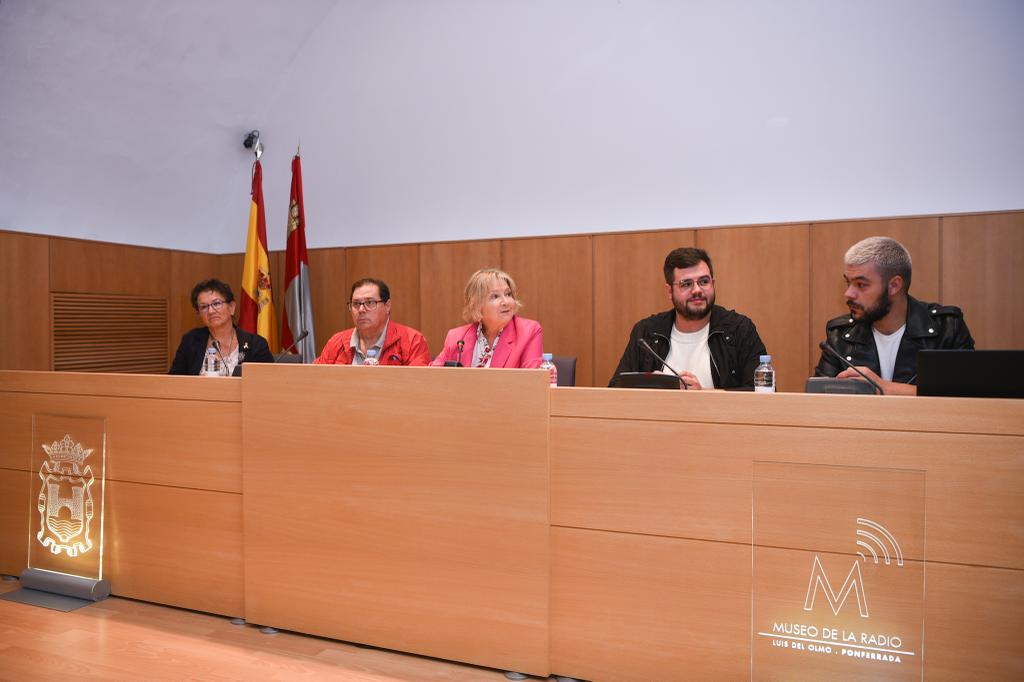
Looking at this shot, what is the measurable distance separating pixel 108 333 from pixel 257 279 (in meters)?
1.11

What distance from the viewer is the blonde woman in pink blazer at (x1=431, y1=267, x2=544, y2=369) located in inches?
116

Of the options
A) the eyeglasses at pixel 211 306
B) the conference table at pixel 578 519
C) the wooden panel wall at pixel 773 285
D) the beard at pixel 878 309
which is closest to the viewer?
the conference table at pixel 578 519

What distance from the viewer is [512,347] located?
117 inches

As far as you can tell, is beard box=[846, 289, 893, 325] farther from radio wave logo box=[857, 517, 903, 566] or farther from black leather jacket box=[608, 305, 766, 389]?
radio wave logo box=[857, 517, 903, 566]

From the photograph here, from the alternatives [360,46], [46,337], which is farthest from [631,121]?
[46,337]

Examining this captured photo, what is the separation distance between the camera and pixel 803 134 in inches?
149

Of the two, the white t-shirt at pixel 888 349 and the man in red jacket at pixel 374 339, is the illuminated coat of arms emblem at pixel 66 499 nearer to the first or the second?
the man in red jacket at pixel 374 339

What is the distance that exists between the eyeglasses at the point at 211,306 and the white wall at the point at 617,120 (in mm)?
1636

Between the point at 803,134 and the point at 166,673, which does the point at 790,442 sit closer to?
the point at 166,673

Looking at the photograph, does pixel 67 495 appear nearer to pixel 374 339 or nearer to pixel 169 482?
pixel 169 482

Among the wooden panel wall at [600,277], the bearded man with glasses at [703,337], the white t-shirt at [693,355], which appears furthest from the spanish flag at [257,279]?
the white t-shirt at [693,355]

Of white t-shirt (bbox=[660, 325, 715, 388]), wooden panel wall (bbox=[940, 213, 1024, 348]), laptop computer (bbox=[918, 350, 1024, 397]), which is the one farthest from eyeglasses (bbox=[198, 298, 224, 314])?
wooden panel wall (bbox=[940, 213, 1024, 348])

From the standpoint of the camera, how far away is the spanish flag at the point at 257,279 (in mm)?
4730

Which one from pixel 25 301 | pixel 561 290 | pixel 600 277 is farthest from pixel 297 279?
pixel 600 277
